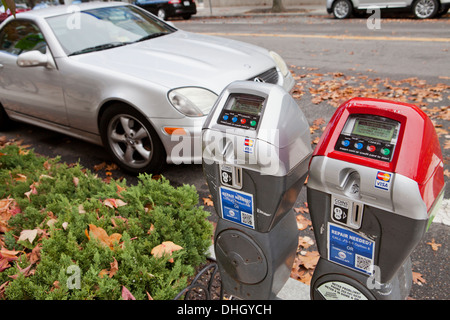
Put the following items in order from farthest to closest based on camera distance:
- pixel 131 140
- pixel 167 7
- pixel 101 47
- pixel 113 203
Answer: pixel 167 7 < pixel 101 47 < pixel 131 140 < pixel 113 203

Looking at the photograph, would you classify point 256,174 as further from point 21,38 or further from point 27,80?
point 21,38

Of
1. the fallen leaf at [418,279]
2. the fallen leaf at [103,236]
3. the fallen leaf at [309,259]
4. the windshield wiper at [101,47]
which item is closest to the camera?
the fallen leaf at [103,236]

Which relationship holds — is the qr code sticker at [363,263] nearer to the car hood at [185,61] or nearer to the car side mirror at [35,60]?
the car hood at [185,61]

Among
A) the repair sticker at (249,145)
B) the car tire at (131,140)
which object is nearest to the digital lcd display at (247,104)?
the repair sticker at (249,145)

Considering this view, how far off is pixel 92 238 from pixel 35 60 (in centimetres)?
239

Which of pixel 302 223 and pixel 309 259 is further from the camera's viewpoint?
pixel 302 223

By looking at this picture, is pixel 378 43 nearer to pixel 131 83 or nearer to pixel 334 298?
pixel 131 83

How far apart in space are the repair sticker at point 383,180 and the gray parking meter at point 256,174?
1.21 ft

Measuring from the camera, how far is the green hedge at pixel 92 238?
186 centimetres

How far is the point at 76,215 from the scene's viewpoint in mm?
2250

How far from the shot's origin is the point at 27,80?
4.13m

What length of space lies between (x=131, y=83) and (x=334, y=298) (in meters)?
2.42

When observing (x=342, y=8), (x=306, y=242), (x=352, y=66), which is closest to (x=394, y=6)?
(x=342, y=8)

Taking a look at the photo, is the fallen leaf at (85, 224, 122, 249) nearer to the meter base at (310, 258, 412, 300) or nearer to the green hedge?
the green hedge
